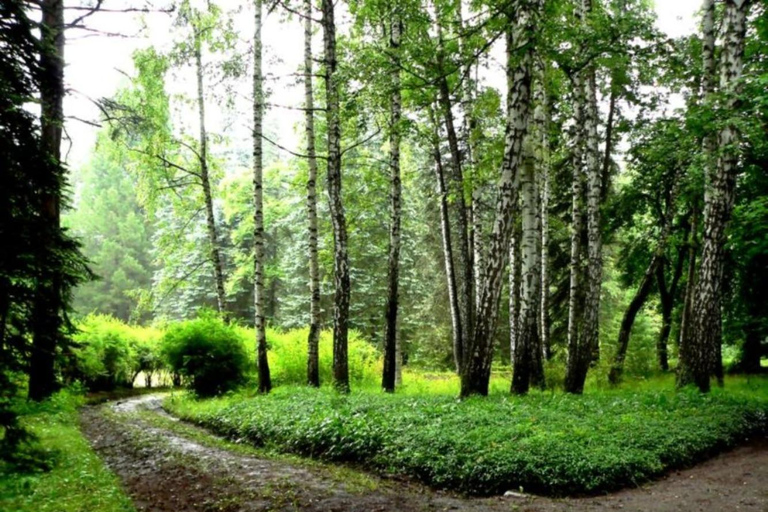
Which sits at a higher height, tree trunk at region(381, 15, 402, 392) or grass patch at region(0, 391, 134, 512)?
tree trunk at region(381, 15, 402, 392)

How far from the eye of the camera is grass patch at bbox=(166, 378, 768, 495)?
5648 millimetres

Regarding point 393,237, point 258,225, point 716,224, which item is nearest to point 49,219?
point 258,225

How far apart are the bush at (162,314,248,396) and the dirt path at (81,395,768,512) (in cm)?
464

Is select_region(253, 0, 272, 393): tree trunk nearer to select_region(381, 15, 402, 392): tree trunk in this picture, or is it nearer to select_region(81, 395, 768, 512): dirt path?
select_region(381, 15, 402, 392): tree trunk

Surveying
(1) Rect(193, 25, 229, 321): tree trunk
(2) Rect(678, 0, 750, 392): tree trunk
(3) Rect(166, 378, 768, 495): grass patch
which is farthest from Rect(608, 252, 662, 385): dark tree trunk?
(1) Rect(193, 25, 229, 321): tree trunk

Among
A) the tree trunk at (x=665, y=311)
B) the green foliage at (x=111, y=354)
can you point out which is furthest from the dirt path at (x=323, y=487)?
the tree trunk at (x=665, y=311)

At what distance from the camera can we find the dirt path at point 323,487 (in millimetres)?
5133

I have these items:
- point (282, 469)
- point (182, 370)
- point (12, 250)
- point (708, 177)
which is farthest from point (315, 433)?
point (708, 177)

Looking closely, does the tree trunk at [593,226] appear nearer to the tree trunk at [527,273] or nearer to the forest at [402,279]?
the forest at [402,279]

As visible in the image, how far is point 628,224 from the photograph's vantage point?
17734 millimetres

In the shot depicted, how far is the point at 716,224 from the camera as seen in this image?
10000 millimetres

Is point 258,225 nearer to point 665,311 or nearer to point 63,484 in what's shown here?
point 63,484

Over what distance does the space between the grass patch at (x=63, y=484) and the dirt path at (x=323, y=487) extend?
Result: 28 cm

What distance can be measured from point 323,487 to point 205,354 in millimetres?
8248
